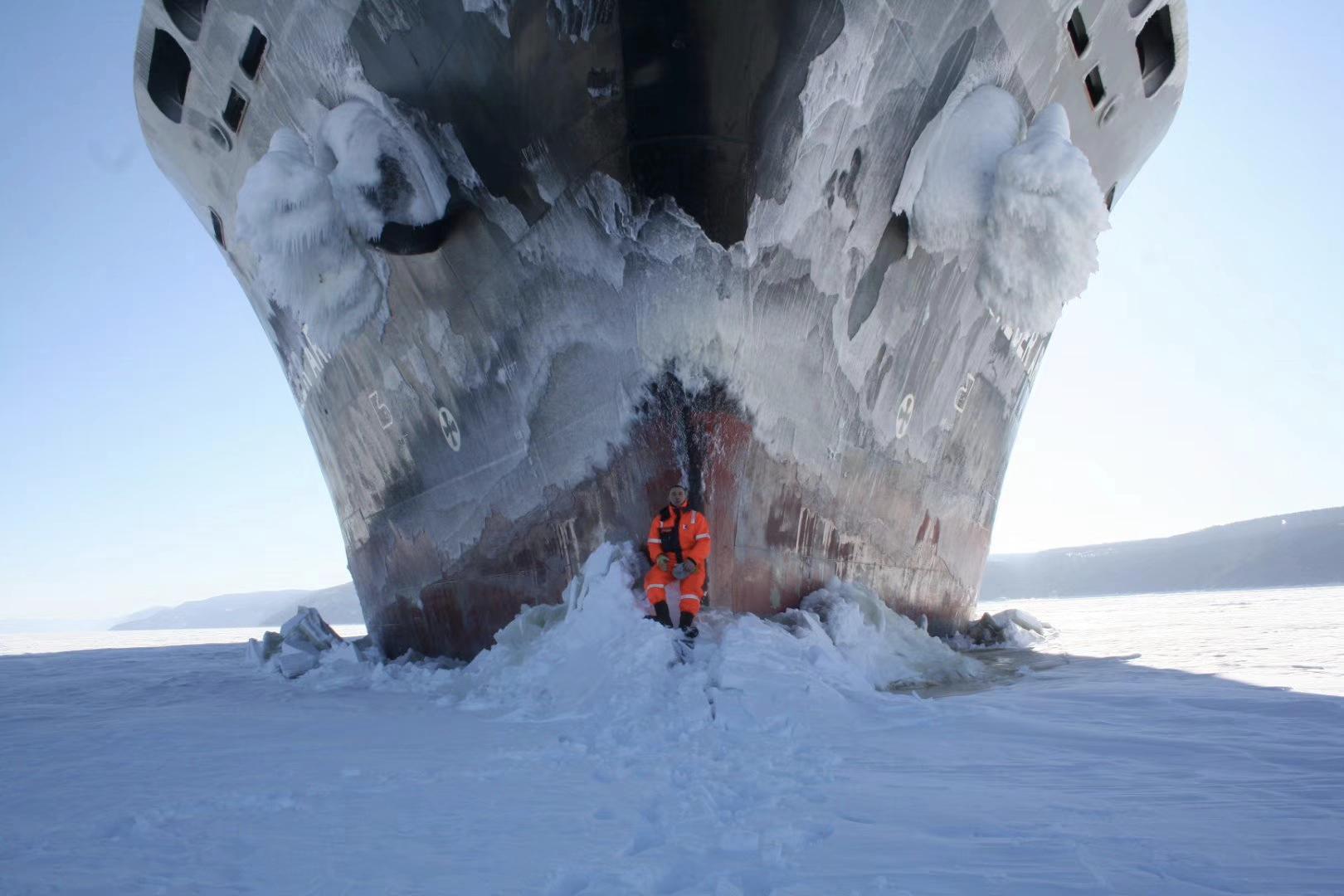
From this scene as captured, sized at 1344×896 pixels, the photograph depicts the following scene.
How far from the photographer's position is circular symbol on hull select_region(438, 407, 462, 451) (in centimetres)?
530

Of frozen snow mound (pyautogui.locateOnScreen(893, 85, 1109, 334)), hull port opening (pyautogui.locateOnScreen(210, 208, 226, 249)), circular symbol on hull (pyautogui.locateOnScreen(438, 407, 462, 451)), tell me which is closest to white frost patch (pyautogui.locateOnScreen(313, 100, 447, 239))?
circular symbol on hull (pyautogui.locateOnScreen(438, 407, 462, 451))

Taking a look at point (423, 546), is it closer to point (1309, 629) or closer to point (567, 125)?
point (567, 125)

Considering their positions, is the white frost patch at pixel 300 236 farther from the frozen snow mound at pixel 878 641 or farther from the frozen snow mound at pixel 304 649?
the frozen snow mound at pixel 878 641

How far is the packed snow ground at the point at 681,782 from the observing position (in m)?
1.73

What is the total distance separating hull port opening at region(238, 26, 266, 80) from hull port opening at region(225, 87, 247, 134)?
0.22 m

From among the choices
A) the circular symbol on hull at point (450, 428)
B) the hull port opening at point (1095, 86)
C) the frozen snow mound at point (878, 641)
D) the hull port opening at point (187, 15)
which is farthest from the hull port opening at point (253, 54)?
the hull port opening at point (1095, 86)

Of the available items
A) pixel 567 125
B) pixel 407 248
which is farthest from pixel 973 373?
pixel 407 248

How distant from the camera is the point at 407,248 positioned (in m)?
4.66

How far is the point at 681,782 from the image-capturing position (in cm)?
239

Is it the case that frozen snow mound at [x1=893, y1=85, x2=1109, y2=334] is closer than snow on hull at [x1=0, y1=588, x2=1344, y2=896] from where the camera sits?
No

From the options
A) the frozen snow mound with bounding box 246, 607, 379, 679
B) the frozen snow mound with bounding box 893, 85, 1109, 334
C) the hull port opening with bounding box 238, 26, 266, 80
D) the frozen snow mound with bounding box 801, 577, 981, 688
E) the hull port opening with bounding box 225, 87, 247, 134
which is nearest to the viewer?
the frozen snow mound with bounding box 893, 85, 1109, 334

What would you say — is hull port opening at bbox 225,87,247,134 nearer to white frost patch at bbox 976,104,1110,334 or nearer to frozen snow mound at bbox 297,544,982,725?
frozen snow mound at bbox 297,544,982,725

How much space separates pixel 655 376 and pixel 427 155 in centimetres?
174

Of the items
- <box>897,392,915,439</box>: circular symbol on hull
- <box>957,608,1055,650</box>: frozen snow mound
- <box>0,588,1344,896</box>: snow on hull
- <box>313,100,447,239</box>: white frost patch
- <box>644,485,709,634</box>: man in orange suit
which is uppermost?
<box>313,100,447,239</box>: white frost patch
